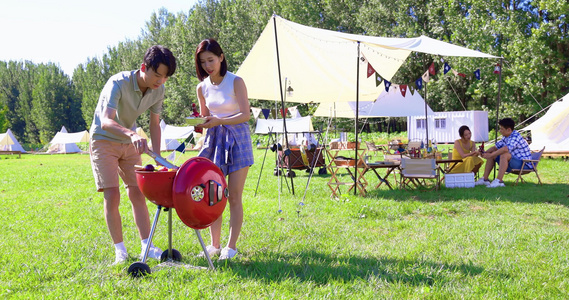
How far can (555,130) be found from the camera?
43.3 ft

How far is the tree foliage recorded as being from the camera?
64.5 feet

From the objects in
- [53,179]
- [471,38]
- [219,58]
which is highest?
[471,38]

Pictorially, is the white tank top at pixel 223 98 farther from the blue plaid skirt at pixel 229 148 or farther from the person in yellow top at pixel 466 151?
the person in yellow top at pixel 466 151

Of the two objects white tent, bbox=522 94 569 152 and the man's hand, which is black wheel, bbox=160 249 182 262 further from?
white tent, bbox=522 94 569 152

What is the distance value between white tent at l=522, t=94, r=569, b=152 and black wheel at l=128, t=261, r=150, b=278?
1304cm

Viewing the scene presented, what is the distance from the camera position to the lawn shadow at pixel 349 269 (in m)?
3.00

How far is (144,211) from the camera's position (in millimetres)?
3518

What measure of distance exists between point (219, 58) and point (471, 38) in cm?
2235

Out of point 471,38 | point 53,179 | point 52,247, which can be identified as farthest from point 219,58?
point 471,38

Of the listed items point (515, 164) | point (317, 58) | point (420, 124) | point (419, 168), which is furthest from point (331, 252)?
point (420, 124)

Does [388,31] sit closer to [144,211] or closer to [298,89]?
[298,89]

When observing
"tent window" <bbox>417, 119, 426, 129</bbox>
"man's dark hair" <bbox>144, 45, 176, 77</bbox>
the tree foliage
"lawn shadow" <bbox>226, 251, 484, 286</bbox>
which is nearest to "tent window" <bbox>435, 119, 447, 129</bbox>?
"tent window" <bbox>417, 119, 426, 129</bbox>

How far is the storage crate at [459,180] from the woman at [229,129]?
17.9 feet

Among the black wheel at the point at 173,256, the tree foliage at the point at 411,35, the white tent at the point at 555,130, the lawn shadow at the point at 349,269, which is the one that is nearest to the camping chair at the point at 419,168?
the lawn shadow at the point at 349,269
